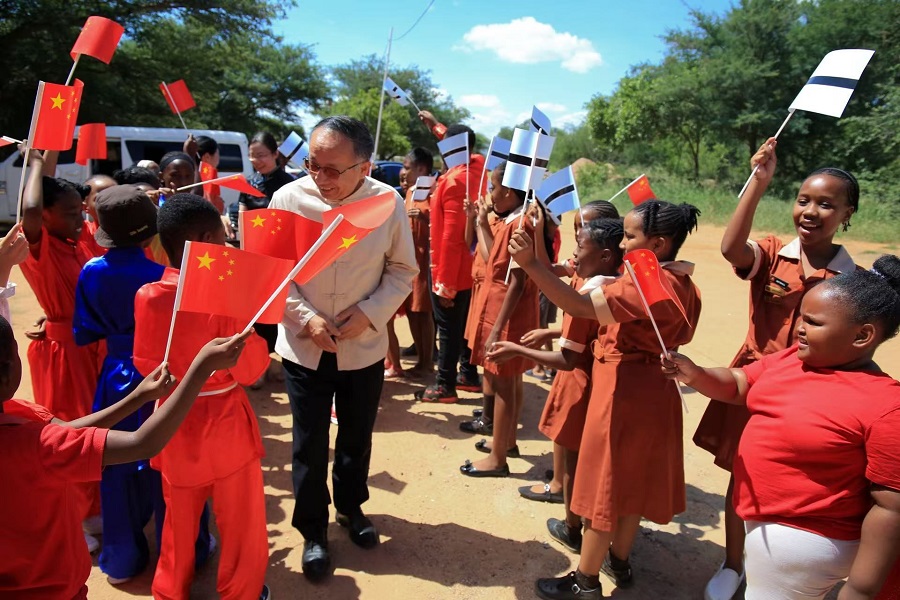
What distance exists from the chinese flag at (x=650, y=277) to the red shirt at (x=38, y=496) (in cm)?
174

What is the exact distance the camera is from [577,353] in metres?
2.78

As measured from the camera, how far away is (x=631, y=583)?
9.11 feet

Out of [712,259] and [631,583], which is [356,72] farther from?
[631,583]

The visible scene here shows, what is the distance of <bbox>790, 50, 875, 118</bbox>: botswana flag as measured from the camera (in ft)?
7.86

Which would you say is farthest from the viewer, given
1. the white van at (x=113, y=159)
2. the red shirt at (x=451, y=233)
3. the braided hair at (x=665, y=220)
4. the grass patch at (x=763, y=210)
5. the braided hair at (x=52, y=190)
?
the grass patch at (x=763, y=210)

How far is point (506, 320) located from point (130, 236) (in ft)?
6.66

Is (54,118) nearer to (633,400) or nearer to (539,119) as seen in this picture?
(539,119)

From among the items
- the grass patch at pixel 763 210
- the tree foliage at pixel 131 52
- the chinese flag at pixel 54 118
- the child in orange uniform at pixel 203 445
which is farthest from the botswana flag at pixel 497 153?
the tree foliage at pixel 131 52

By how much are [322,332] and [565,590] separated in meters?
1.58

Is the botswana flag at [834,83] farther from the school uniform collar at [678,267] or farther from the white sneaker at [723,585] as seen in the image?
the white sneaker at [723,585]

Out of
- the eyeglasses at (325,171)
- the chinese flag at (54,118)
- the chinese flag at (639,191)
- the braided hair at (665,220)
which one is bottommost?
the braided hair at (665,220)

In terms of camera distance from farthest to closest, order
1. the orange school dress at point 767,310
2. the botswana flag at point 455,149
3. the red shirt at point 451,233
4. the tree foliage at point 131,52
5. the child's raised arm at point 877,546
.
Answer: the tree foliage at point 131,52 → the botswana flag at point 455,149 → the red shirt at point 451,233 → the orange school dress at point 767,310 → the child's raised arm at point 877,546

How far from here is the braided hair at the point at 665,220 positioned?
7.76 feet

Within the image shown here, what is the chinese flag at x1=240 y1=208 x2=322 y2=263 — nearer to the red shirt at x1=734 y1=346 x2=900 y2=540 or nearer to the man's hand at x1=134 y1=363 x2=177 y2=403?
the man's hand at x1=134 y1=363 x2=177 y2=403
